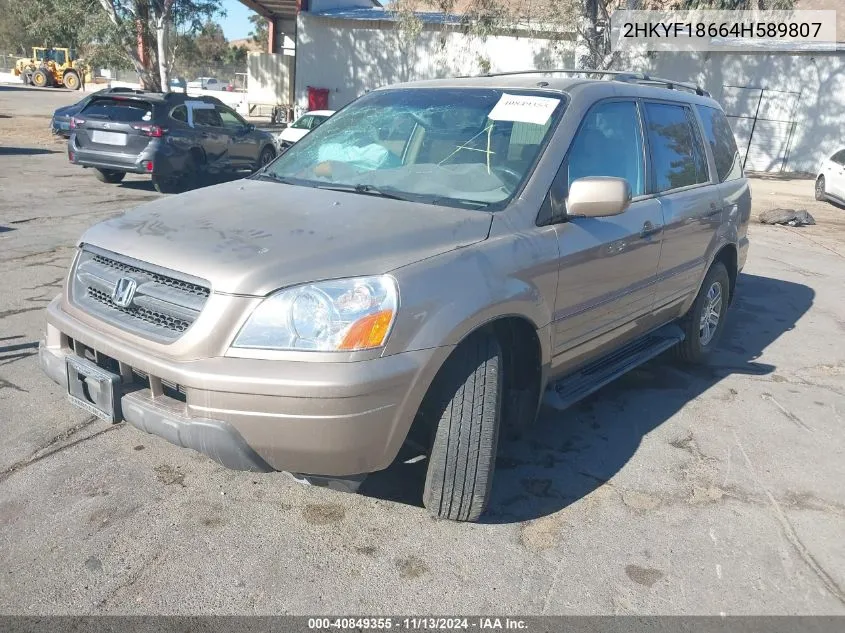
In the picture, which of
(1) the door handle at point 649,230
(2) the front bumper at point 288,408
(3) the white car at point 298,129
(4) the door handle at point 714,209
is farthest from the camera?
(3) the white car at point 298,129

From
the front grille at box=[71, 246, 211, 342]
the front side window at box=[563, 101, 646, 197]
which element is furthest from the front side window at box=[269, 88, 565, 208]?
the front grille at box=[71, 246, 211, 342]

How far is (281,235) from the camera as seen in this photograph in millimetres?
2865

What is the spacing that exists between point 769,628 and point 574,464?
4.17 ft

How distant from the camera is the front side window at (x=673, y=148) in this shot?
14.3ft

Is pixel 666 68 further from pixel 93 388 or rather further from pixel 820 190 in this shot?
pixel 93 388

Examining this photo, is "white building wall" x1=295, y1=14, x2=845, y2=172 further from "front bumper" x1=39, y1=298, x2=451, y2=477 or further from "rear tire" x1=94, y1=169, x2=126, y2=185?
"front bumper" x1=39, y1=298, x2=451, y2=477

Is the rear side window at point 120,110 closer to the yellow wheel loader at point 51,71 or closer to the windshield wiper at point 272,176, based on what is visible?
the windshield wiper at point 272,176

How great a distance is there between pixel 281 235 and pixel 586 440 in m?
2.15

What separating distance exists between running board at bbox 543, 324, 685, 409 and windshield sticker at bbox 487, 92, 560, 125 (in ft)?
4.43

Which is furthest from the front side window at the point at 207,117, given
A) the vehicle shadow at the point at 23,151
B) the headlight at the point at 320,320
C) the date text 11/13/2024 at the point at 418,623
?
the date text 11/13/2024 at the point at 418,623

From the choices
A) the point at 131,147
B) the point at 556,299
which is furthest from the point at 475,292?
the point at 131,147

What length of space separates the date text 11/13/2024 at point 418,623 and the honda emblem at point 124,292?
141 cm

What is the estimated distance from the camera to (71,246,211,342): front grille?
2666mm

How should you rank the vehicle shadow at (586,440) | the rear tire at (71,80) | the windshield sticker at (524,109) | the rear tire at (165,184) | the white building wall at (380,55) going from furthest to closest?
the rear tire at (71,80)
the white building wall at (380,55)
the rear tire at (165,184)
the windshield sticker at (524,109)
the vehicle shadow at (586,440)
